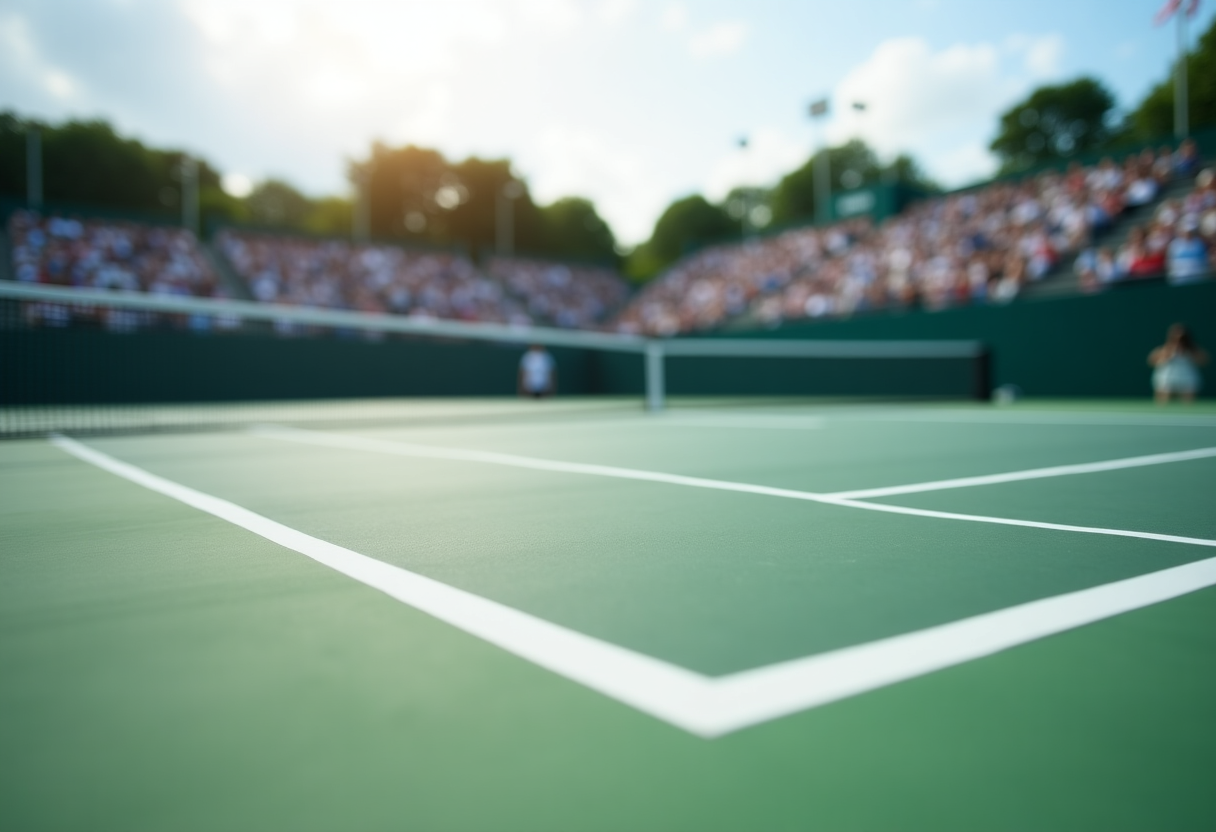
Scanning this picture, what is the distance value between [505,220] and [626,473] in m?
50.5

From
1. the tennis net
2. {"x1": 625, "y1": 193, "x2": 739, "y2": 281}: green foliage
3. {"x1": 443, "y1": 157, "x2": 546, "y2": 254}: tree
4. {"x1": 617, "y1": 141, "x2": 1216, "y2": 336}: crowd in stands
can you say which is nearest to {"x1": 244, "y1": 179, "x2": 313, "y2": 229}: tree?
{"x1": 443, "y1": 157, "x2": 546, "y2": 254}: tree

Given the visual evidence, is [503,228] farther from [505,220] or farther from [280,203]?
[280,203]

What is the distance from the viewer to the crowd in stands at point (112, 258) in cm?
2027

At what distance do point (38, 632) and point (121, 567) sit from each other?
650mm

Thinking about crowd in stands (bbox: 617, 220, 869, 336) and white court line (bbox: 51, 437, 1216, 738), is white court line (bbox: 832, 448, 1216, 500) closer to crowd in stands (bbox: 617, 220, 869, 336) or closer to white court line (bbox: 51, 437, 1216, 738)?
white court line (bbox: 51, 437, 1216, 738)

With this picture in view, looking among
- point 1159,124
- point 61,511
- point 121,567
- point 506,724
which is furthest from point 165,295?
point 1159,124

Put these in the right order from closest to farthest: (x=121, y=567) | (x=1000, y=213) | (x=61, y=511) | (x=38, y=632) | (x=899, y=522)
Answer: (x=38, y=632)
(x=121, y=567)
(x=899, y=522)
(x=61, y=511)
(x=1000, y=213)

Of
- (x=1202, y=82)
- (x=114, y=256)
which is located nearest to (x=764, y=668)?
(x=114, y=256)

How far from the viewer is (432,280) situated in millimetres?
27547

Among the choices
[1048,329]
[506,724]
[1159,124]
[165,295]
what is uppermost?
[1159,124]

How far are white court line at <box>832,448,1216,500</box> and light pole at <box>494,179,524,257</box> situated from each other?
1899 inches

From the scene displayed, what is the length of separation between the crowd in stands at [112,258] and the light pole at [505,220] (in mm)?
29184

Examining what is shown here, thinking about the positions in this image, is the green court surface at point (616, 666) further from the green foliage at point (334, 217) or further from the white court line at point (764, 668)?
the green foliage at point (334, 217)

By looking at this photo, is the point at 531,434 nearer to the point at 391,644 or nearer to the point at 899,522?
the point at 899,522
